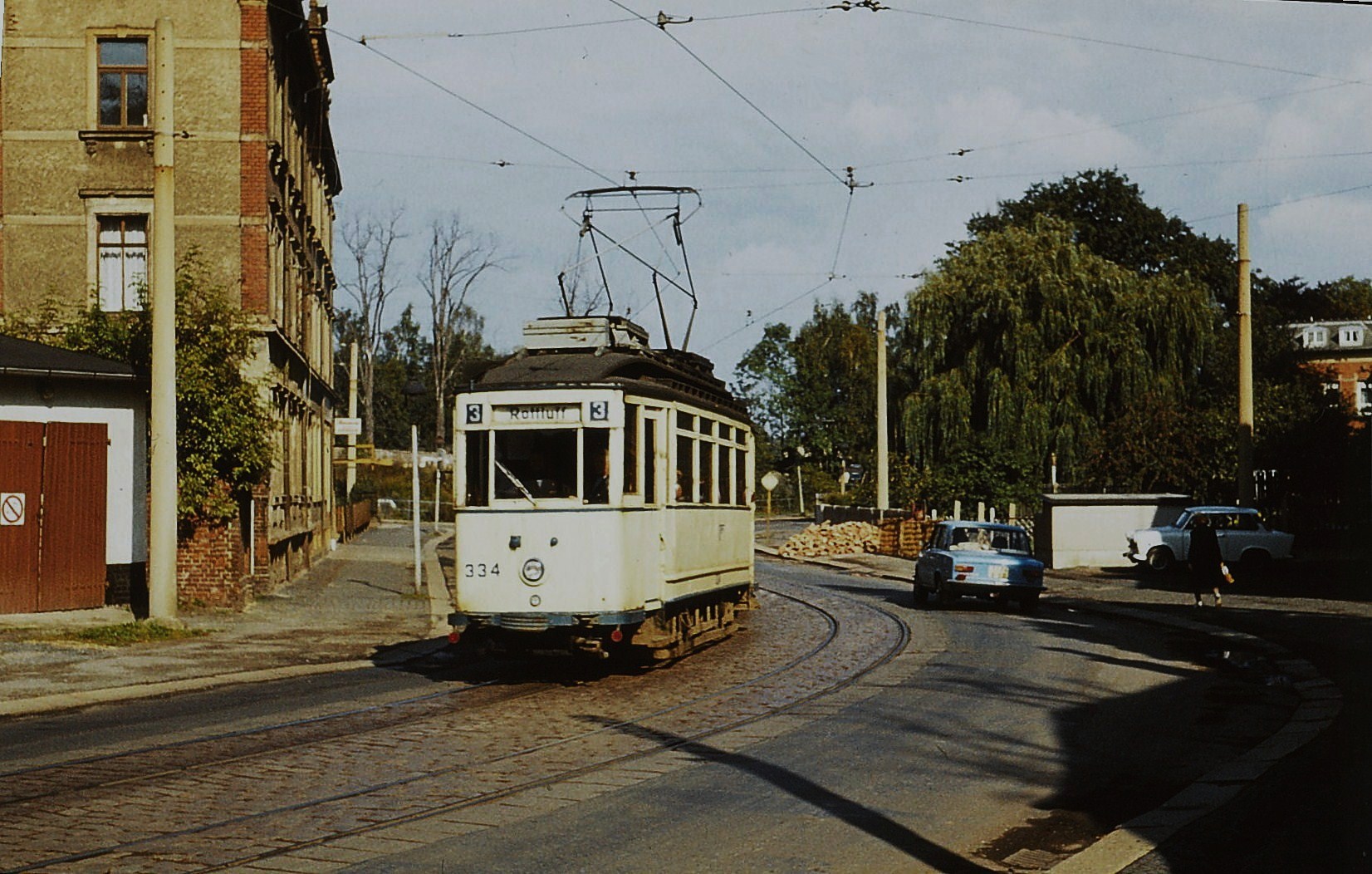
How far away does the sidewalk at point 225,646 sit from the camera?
15.9 metres

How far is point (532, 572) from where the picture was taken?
16.0 m

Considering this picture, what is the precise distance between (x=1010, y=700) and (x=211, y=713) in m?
7.17

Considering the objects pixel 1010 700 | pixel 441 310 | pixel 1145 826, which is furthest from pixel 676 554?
pixel 441 310

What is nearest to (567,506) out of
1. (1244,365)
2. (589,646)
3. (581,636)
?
(581,636)

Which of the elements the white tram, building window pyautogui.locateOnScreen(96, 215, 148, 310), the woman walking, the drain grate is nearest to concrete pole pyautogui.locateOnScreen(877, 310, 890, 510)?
the woman walking

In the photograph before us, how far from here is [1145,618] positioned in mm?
26156

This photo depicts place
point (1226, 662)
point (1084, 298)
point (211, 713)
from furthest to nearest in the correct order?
point (1084, 298) < point (1226, 662) < point (211, 713)

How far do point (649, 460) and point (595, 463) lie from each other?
84cm

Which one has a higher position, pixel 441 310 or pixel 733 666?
pixel 441 310

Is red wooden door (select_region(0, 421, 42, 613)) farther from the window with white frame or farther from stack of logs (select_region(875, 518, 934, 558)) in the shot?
the window with white frame

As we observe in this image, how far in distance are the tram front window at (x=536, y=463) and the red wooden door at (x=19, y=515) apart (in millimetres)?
9288

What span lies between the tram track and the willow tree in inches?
1289

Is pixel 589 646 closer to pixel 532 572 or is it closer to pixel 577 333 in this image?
pixel 532 572

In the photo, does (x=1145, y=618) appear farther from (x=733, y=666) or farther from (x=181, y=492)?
(x=181, y=492)
